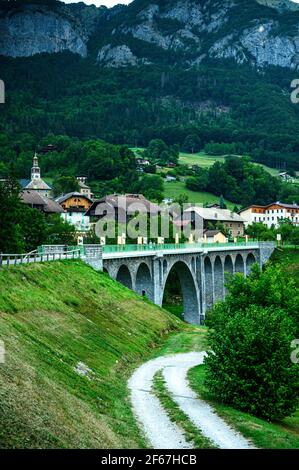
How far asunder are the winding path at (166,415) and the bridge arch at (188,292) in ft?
160

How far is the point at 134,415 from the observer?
34062 millimetres

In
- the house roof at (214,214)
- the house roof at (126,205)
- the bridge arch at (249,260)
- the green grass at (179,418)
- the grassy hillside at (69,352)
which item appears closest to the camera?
the grassy hillside at (69,352)

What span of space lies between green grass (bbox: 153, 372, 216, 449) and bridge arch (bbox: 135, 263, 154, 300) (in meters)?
35.7

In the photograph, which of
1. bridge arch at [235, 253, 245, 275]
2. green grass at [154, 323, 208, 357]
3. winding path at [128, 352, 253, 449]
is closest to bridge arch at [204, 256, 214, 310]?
bridge arch at [235, 253, 245, 275]

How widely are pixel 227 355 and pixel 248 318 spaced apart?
→ 294cm

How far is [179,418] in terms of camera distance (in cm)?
3369

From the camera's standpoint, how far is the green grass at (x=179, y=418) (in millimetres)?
29281

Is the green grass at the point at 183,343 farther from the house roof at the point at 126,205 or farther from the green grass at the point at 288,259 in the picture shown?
the house roof at the point at 126,205

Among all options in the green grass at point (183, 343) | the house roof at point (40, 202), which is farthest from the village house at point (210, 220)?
Answer: the green grass at point (183, 343)

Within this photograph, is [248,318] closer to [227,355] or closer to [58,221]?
[227,355]

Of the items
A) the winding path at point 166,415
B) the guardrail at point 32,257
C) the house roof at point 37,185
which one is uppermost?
the house roof at point 37,185

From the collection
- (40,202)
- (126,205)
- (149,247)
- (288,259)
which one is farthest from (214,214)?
(149,247)

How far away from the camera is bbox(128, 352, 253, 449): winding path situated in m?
A: 29.8
